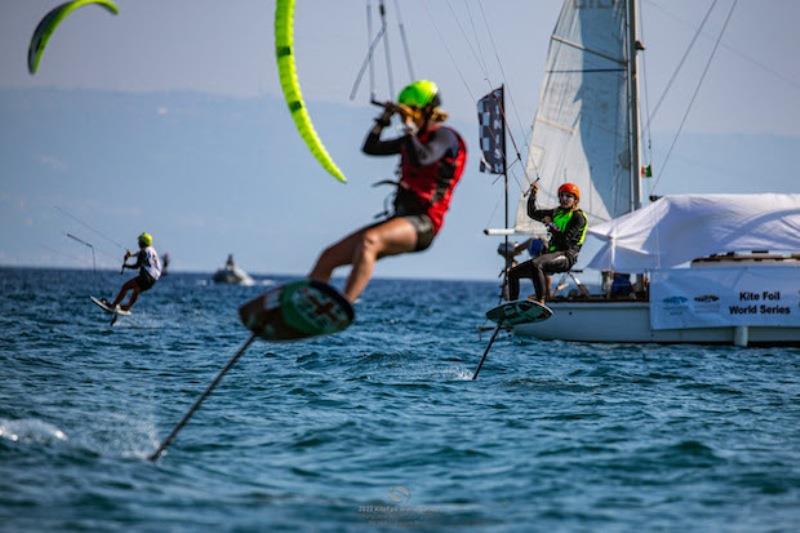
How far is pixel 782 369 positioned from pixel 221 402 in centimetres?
1132

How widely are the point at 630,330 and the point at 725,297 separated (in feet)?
7.53

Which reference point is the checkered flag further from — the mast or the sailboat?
the mast

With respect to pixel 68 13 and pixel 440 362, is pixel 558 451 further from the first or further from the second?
pixel 440 362

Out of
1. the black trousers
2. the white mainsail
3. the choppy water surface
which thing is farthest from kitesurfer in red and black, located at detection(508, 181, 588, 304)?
the white mainsail

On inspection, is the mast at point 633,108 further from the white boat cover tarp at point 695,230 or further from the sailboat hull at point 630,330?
the sailboat hull at point 630,330

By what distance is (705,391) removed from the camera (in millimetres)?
18062

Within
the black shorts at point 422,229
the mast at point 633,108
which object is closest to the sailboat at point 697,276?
the mast at point 633,108

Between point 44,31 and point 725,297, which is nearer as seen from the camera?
point 44,31

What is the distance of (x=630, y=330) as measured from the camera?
92.4ft

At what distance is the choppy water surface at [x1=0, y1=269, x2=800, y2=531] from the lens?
9.49 metres

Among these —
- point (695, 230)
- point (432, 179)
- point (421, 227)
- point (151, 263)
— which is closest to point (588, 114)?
point (695, 230)

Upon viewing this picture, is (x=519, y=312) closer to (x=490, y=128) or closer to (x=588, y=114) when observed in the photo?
(x=490, y=128)

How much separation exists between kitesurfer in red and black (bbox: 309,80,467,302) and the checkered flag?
58.1ft

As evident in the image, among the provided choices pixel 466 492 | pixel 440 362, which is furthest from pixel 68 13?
pixel 440 362
